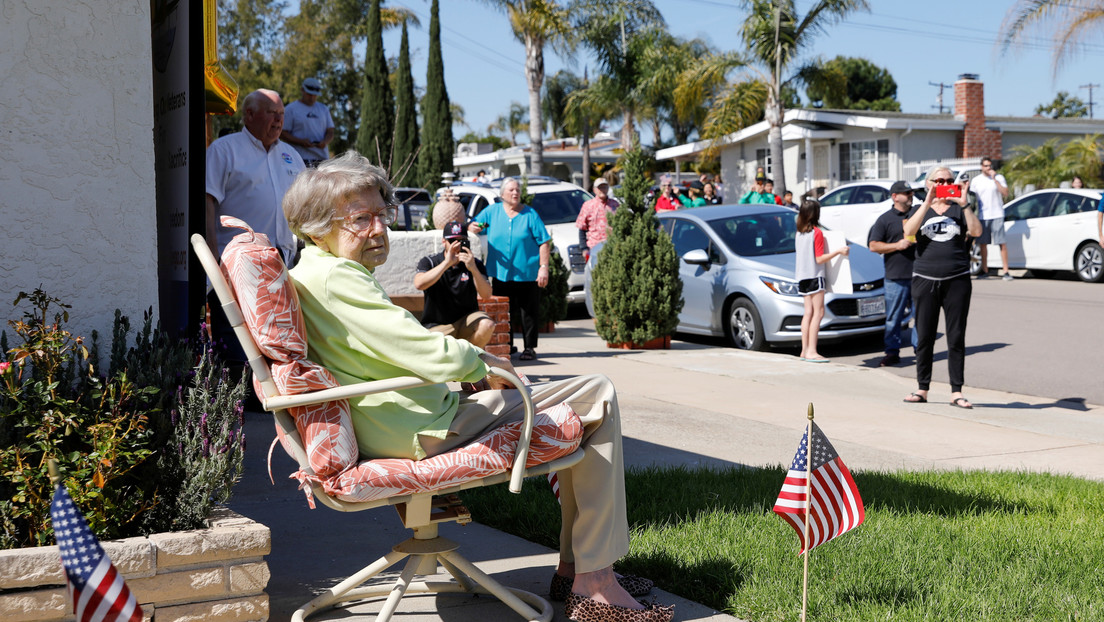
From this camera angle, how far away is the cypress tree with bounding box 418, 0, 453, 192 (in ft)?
140

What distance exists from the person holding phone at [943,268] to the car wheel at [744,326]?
3374 mm

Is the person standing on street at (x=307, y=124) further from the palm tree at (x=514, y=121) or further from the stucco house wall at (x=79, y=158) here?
the palm tree at (x=514, y=121)

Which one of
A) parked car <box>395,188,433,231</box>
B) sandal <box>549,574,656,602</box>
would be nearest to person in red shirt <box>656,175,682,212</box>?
parked car <box>395,188,433,231</box>

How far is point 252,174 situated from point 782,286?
736 cm

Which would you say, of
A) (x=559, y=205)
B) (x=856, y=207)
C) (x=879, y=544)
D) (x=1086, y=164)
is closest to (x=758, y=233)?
(x=559, y=205)

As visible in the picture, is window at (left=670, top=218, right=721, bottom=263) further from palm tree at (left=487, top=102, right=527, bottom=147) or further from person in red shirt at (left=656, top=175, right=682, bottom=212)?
palm tree at (left=487, top=102, right=527, bottom=147)

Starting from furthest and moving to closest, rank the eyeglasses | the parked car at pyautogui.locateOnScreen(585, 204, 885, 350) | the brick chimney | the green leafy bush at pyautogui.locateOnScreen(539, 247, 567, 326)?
the brick chimney
the green leafy bush at pyautogui.locateOnScreen(539, 247, 567, 326)
the parked car at pyautogui.locateOnScreen(585, 204, 885, 350)
the eyeglasses

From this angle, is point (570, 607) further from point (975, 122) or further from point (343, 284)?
point (975, 122)

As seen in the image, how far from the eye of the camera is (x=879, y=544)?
4.60m

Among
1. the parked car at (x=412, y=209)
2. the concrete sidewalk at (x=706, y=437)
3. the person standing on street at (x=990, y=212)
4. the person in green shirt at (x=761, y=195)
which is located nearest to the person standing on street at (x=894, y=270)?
the concrete sidewalk at (x=706, y=437)

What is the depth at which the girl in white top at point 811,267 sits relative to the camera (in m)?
11.3

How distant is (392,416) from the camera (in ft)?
11.4

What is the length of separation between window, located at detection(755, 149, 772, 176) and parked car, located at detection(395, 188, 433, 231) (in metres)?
12.2

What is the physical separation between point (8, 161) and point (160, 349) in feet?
2.79
